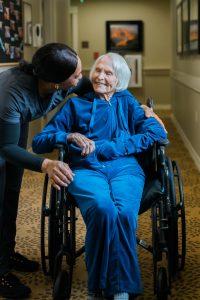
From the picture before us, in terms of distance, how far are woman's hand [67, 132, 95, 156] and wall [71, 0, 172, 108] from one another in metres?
8.51

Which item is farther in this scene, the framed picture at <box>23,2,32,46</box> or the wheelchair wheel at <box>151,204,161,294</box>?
the framed picture at <box>23,2,32,46</box>

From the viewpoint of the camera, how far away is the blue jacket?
224cm

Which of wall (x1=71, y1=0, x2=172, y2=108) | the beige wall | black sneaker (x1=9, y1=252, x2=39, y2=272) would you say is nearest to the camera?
black sneaker (x1=9, y1=252, x2=39, y2=272)

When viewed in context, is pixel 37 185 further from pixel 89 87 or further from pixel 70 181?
pixel 70 181

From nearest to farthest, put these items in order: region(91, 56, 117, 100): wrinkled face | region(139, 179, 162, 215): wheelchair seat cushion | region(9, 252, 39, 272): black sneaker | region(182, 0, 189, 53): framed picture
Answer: region(139, 179, 162, 215): wheelchair seat cushion, region(91, 56, 117, 100): wrinkled face, region(9, 252, 39, 272): black sneaker, region(182, 0, 189, 53): framed picture

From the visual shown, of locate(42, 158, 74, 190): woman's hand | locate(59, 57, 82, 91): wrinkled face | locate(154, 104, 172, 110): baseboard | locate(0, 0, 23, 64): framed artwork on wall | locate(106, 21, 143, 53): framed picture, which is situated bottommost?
locate(154, 104, 172, 110): baseboard

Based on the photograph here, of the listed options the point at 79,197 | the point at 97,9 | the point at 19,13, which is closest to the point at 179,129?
the point at 19,13

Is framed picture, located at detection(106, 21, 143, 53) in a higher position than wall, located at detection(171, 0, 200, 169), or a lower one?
higher

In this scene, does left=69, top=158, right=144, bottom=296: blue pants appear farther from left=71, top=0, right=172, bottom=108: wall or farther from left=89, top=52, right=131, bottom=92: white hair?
left=71, top=0, right=172, bottom=108: wall

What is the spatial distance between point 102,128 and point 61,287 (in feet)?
2.55

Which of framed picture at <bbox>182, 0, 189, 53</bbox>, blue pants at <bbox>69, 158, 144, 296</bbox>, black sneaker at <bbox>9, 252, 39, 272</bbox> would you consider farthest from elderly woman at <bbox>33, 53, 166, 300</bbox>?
framed picture at <bbox>182, 0, 189, 53</bbox>

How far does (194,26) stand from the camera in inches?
203

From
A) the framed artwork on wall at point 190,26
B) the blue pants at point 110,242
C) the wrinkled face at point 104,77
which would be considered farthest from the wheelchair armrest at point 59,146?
the framed artwork on wall at point 190,26

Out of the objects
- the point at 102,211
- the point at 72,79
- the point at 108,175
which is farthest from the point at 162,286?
the point at 72,79
